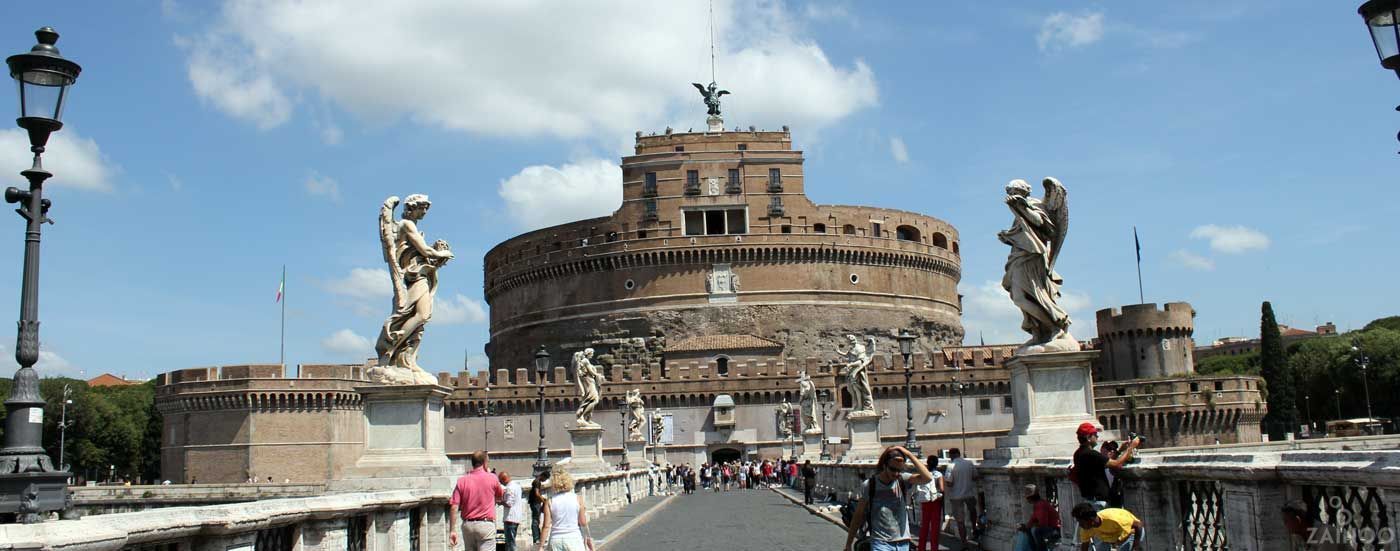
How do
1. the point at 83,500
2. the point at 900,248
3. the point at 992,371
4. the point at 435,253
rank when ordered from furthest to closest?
the point at 900,248, the point at 992,371, the point at 83,500, the point at 435,253

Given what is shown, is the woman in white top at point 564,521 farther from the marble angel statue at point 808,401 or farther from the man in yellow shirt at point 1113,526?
the marble angel statue at point 808,401

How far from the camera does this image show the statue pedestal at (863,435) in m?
26.2

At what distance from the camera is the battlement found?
6688cm

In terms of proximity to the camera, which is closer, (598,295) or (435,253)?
(435,253)

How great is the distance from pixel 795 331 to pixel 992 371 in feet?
→ 43.3

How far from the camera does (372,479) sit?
32.7ft

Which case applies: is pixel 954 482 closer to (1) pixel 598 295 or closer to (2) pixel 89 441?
(1) pixel 598 295

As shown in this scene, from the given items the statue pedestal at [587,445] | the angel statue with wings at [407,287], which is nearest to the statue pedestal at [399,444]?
the angel statue with wings at [407,287]

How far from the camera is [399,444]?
10234mm

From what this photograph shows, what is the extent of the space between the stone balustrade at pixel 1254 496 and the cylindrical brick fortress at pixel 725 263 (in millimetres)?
61870

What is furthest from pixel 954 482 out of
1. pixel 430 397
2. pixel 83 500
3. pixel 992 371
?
pixel 992 371

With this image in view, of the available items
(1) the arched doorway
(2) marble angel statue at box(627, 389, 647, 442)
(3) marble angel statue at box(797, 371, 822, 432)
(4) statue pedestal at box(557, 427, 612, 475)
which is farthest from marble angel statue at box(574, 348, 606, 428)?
(1) the arched doorway

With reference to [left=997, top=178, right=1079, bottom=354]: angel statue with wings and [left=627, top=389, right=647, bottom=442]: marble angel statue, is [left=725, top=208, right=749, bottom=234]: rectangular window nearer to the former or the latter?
[left=627, top=389, right=647, bottom=442]: marble angel statue

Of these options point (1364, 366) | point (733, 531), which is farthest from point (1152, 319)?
point (733, 531)
